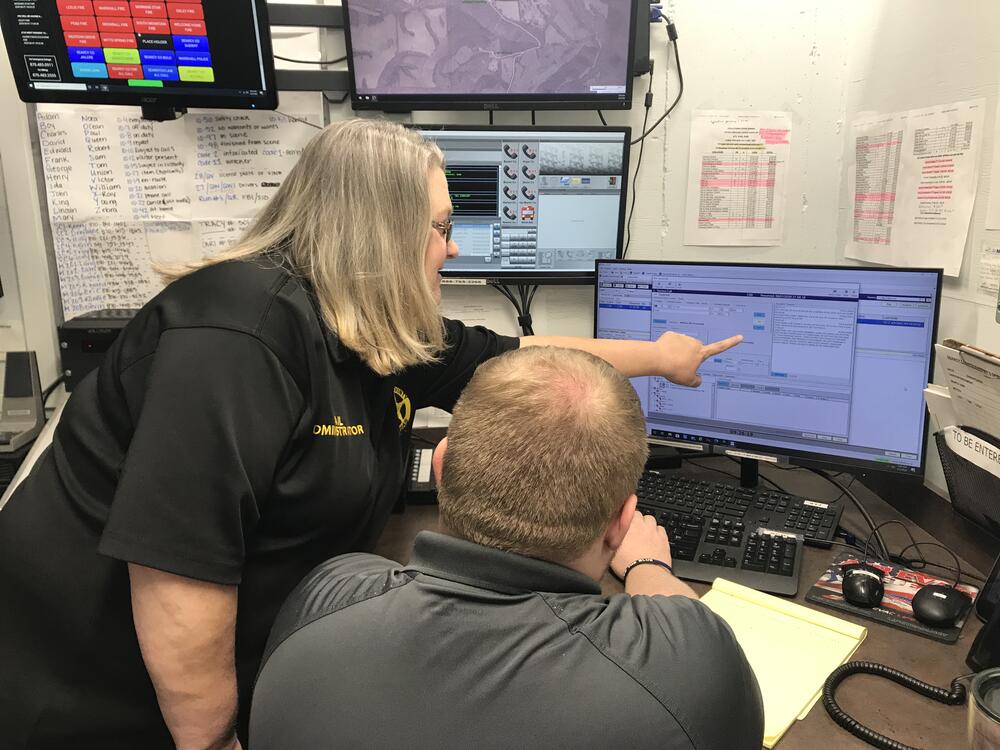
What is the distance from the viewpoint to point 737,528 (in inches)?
53.1

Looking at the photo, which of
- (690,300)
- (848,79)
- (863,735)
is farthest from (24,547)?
(848,79)

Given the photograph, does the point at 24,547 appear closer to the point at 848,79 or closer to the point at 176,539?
the point at 176,539

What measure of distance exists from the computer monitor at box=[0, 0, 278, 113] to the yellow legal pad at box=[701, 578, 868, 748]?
4.60 ft

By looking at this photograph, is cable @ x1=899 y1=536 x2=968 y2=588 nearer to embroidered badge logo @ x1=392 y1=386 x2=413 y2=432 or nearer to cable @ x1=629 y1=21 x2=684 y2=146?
embroidered badge logo @ x1=392 y1=386 x2=413 y2=432

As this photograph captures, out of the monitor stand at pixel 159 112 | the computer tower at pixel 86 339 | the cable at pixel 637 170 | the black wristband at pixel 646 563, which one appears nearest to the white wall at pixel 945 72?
the cable at pixel 637 170

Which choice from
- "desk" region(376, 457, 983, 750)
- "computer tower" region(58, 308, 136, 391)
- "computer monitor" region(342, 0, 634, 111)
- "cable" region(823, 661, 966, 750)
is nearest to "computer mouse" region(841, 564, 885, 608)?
"desk" region(376, 457, 983, 750)

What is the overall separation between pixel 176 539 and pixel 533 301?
1.27m

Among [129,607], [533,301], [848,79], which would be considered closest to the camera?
[129,607]

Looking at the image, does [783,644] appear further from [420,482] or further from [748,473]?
[420,482]

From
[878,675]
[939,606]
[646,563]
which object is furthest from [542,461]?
[939,606]

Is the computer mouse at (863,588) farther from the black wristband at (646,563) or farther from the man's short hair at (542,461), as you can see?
the man's short hair at (542,461)

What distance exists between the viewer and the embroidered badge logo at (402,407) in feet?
4.02

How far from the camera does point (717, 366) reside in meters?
1.55

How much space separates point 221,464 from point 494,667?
0.40 m
